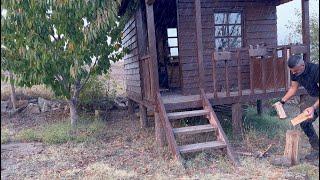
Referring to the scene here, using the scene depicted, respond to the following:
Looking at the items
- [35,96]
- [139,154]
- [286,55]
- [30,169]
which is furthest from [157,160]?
[35,96]

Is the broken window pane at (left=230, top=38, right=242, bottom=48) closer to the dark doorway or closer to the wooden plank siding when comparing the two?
the dark doorway

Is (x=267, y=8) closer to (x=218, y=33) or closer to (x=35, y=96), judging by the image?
(x=218, y=33)

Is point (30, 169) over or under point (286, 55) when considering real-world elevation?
under

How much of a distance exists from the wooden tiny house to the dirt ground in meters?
0.68

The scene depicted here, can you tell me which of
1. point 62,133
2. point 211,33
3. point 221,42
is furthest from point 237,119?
point 62,133

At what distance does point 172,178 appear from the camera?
16.9 feet

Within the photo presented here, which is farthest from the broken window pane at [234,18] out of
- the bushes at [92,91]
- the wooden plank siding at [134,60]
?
the bushes at [92,91]

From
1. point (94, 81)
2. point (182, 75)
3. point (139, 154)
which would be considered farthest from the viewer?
point (94, 81)

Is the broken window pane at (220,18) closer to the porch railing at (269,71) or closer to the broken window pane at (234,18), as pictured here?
the broken window pane at (234,18)

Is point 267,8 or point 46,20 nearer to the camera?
point 46,20

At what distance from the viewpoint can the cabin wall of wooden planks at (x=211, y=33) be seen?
28.1 ft

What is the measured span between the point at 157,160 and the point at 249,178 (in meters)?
1.73

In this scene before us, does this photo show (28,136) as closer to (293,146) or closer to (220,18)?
(220,18)

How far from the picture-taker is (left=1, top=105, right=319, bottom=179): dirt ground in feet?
17.3
